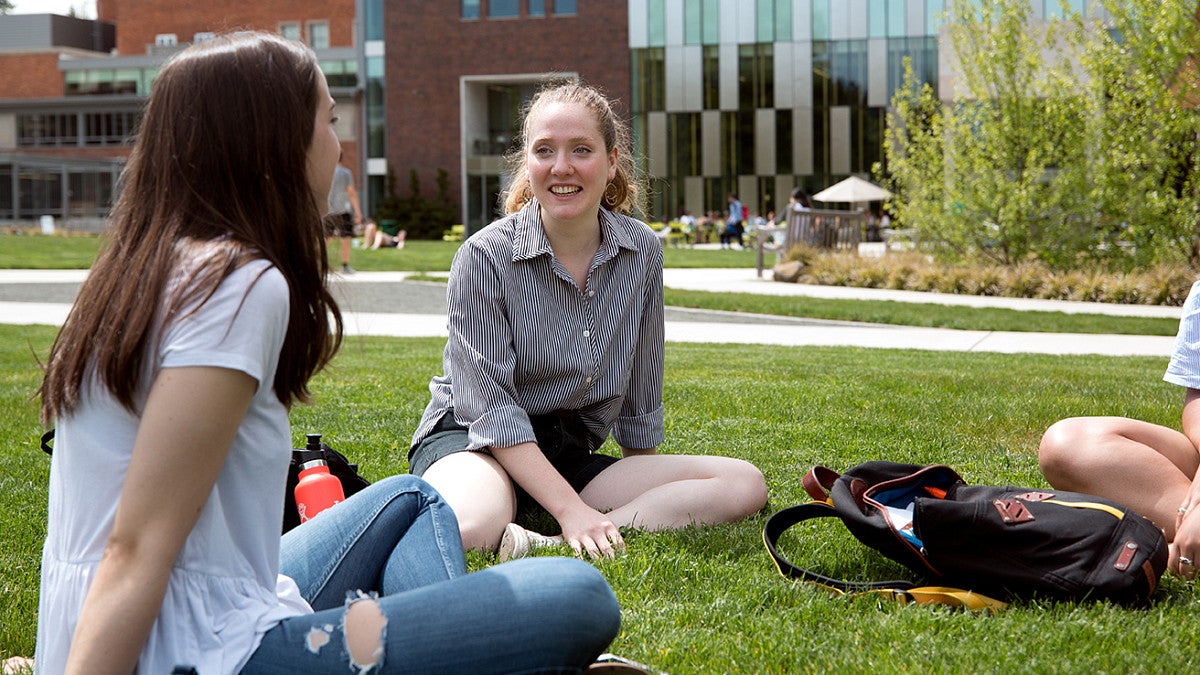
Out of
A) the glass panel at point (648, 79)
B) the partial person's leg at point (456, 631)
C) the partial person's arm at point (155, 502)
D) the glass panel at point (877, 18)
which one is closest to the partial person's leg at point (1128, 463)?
the partial person's leg at point (456, 631)

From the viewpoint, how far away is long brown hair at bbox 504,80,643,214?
13.3 feet

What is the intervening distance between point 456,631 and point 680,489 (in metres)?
2.16

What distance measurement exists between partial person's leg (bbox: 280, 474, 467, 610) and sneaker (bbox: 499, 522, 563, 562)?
3.27 ft

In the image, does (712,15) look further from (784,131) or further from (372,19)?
(372,19)

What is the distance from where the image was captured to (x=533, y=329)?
395 centimetres

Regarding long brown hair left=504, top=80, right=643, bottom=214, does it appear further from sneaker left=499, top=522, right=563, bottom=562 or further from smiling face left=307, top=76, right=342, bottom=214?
smiling face left=307, top=76, right=342, bottom=214

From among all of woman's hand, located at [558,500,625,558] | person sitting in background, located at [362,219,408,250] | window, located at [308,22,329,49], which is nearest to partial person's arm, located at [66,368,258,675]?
woman's hand, located at [558,500,625,558]

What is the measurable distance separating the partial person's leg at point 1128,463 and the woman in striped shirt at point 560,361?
978 mm

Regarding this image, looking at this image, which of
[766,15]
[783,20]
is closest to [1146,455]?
[783,20]

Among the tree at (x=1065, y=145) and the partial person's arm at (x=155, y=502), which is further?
the tree at (x=1065, y=145)

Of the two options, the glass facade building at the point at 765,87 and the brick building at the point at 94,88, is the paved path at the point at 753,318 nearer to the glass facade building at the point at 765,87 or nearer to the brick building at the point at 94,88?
the glass facade building at the point at 765,87

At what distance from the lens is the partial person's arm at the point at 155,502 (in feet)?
5.63

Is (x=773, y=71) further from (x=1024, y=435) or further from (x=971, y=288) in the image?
(x=1024, y=435)

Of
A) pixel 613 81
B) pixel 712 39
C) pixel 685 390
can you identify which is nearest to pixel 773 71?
pixel 712 39
